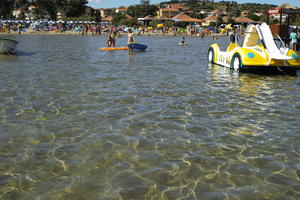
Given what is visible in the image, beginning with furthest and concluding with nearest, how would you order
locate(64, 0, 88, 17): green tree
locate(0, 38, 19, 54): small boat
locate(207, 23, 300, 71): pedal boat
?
locate(64, 0, 88, 17): green tree
locate(0, 38, 19, 54): small boat
locate(207, 23, 300, 71): pedal boat

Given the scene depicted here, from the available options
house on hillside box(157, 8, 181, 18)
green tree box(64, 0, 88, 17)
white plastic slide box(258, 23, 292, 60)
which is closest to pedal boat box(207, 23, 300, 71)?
white plastic slide box(258, 23, 292, 60)

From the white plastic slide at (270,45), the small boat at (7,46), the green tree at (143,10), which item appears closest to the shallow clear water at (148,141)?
the white plastic slide at (270,45)

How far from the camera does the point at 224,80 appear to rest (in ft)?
41.3

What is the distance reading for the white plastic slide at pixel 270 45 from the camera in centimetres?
1334

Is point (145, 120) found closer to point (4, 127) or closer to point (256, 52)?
point (4, 127)

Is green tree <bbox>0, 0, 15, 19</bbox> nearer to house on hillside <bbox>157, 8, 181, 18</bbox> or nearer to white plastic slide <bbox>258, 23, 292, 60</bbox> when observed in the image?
house on hillside <bbox>157, 8, 181, 18</bbox>

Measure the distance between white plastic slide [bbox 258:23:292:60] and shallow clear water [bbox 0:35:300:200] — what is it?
7.28 feet

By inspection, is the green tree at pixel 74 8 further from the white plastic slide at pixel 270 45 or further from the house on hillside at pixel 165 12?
the white plastic slide at pixel 270 45

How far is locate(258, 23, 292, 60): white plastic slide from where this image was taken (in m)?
13.3

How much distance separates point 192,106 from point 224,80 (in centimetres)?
440

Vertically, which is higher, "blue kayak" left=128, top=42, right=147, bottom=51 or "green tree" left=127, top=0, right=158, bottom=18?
"green tree" left=127, top=0, right=158, bottom=18

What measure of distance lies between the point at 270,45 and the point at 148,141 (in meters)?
9.72

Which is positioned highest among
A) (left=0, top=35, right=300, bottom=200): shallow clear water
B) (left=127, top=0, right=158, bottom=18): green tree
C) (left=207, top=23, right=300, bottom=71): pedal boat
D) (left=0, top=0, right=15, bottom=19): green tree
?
(left=127, top=0, right=158, bottom=18): green tree

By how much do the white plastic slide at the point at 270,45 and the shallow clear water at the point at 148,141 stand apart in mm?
2220
